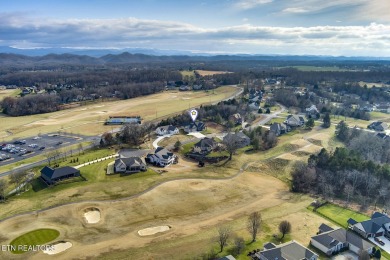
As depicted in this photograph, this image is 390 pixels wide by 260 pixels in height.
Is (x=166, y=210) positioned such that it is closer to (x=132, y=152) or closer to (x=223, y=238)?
(x=223, y=238)

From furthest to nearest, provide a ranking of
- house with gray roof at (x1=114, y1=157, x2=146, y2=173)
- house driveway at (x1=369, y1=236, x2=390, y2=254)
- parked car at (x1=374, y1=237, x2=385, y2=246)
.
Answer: house with gray roof at (x1=114, y1=157, x2=146, y2=173)
parked car at (x1=374, y1=237, x2=385, y2=246)
house driveway at (x1=369, y1=236, x2=390, y2=254)

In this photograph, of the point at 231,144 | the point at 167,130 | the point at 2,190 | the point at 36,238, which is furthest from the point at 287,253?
the point at 167,130

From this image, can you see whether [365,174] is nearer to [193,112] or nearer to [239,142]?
[239,142]

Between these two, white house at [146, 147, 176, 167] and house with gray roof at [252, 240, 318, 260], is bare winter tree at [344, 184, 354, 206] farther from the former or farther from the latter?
white house at [146, 147, 176, 167]

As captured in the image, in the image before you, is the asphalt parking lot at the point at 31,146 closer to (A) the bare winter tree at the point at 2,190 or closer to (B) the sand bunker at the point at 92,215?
(A) the bare winter tree at the point at 2,190

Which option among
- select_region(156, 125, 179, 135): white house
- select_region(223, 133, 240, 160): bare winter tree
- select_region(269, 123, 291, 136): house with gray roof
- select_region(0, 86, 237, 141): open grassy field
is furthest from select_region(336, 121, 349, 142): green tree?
select_region(0, 86, 237, 141): open grassy field

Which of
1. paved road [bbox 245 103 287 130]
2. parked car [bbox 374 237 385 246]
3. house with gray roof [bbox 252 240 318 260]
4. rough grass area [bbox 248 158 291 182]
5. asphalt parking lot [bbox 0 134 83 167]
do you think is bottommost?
asphalt parking lot [bbox 0 134 83 167]

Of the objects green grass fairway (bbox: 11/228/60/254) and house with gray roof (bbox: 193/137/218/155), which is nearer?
green grass fairway (bbox: 11/228/60/254)

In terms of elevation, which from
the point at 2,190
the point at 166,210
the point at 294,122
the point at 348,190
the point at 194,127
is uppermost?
the point at 294,122
